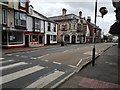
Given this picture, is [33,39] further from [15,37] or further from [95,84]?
[95,84]

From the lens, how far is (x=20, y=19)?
27.0m

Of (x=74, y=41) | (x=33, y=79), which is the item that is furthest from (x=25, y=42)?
(x=74, y=41)

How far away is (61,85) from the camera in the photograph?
7.58 metres

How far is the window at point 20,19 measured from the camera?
26.3 metres

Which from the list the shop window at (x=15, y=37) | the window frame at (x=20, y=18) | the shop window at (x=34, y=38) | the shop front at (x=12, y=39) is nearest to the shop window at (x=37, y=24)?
the shop window at (x=34, y=38)

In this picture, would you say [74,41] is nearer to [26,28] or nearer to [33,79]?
[26,28]

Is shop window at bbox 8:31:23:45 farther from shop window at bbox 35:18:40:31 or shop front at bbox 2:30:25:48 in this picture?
shop window at bbox 35:18:40:31

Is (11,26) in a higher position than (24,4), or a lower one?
lower

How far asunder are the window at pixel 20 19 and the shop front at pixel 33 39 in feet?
8.46

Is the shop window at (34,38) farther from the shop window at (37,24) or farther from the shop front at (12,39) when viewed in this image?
the shop front at (12,39)

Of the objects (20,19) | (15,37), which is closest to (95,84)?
(15,37)

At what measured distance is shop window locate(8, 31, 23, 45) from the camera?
84.8 feet

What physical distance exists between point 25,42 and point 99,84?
918 inches

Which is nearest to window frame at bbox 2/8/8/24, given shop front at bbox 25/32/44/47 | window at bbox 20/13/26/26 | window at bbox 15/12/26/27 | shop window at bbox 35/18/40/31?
window at bbox 15/12/26/27
